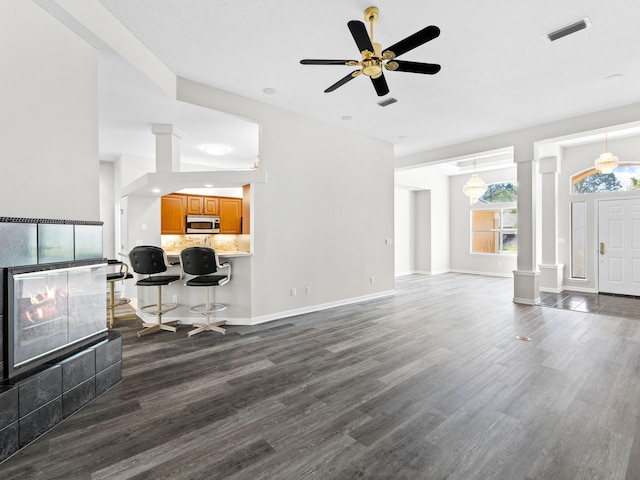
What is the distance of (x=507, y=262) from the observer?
9.20 meters

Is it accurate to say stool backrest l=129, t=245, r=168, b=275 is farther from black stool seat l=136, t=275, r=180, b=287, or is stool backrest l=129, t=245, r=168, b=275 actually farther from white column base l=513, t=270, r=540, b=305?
white column base l=513, t=270, r=540, b=305

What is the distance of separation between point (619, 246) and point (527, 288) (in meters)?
2.68

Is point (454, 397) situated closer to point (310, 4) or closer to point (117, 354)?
point (117, 354)

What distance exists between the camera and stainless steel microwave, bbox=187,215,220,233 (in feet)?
24.1

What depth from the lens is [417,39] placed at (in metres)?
2.44

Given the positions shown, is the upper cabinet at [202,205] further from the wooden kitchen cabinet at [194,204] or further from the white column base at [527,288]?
the white column base at [527,288]

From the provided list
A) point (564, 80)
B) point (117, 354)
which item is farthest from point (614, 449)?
point (564, 80)

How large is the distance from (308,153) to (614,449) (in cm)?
472

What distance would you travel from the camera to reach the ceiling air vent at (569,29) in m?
2.87

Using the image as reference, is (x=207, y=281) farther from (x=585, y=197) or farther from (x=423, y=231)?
(x=585, y=197)

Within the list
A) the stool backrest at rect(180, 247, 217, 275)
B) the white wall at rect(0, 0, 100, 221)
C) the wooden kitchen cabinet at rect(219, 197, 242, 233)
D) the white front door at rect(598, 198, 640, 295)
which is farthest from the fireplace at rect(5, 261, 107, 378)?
the white front door at rect(598, 198, 640, 295)

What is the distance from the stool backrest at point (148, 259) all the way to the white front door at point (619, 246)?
28.4 ft

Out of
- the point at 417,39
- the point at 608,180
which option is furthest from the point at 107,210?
the point at 608,180

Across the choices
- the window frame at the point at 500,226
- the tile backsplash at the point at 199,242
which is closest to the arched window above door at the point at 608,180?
the window frame at the point at 500,226
